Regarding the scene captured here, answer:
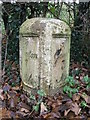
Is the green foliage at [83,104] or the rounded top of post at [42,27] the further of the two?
the rounded top of post at [42,27]

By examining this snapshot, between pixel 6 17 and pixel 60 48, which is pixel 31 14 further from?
pixel 60 48

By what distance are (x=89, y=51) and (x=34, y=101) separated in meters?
1.42

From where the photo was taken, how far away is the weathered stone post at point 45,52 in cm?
273

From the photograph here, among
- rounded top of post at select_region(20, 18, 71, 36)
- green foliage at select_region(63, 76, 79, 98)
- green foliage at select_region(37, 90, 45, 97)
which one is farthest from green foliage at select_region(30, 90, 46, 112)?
rounded top of post at select_region(20, 18, 71, 36)

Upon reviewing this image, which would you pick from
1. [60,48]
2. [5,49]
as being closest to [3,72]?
[5,49]

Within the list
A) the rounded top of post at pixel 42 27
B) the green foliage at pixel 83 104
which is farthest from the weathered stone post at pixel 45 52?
the green foliage at pixel 83 104

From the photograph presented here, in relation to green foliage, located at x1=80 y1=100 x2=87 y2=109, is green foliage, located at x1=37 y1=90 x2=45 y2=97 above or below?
above

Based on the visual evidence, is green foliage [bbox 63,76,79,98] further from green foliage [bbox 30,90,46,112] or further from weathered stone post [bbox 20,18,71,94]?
green foliage [bbox 30,90,46,112]

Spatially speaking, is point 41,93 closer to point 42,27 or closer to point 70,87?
point 70,87

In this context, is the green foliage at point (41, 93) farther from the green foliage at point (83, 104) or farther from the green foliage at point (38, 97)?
the green foliage at point (83, 104)

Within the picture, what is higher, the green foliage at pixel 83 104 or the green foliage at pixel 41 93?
the green foliage at pixel 41 93

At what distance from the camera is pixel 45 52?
2.75 meters

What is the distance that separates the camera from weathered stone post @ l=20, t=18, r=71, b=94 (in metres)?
2.73

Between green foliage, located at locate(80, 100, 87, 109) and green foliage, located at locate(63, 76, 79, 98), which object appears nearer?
green foliage, located at locate(80, 100, 87, 109)
